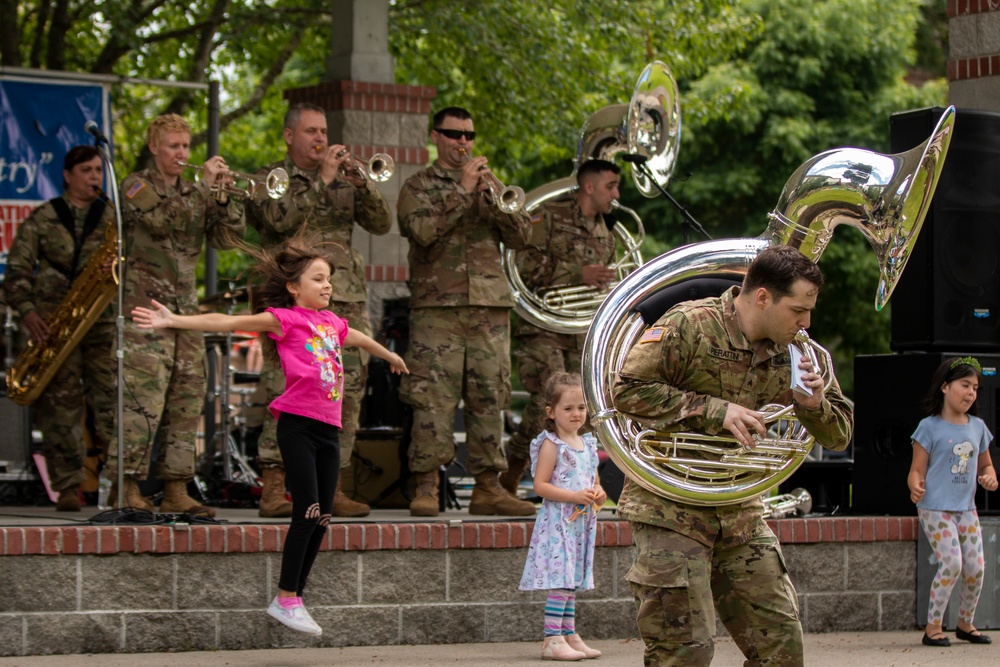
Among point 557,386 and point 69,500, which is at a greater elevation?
point 557,386

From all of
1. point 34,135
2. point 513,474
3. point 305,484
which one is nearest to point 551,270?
point 513,474

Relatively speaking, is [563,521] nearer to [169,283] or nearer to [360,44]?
[169,283]

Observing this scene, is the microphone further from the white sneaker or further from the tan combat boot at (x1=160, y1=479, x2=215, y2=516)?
the white sneaker

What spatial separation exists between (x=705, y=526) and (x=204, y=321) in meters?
2.36

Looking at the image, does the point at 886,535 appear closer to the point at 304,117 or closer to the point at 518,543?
the point at 518,543

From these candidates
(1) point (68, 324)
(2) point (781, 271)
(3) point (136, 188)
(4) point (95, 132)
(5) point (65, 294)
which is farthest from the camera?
(5) point (65, 294)

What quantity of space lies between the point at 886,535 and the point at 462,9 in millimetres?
8068

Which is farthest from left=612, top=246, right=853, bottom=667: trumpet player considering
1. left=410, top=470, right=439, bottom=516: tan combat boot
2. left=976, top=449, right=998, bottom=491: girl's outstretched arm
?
left=410, top=470, right=439, bottom=516: tan combat boot

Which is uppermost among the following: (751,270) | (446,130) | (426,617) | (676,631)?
(446,130)

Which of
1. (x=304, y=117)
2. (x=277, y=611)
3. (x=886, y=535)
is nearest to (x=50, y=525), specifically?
(x=277, y=611)

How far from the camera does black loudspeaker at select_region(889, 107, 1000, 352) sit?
7.96 metres

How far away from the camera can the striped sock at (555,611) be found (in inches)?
260

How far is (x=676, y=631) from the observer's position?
4.46m

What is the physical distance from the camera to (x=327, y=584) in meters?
6.83
